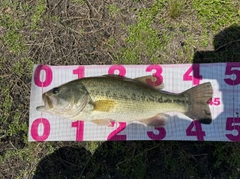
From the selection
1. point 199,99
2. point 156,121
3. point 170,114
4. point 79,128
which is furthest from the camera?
point 79,128

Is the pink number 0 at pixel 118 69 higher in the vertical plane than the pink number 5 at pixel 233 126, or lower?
higher

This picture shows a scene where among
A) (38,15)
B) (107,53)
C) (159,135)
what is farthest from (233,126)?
(38,15)

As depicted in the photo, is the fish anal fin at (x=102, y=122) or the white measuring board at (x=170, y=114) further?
the white measuring board at (x=170, y=114)

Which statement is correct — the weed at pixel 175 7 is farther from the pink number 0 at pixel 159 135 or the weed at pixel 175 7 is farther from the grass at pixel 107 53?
the pink number 0 at pixel 159 135

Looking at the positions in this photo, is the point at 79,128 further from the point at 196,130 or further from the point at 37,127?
the point at 196,130

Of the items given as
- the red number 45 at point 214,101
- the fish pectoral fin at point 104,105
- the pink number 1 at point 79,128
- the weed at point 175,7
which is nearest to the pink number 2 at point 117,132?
the pink number 1 at point 79,128

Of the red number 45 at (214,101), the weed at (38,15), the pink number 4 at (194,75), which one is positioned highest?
the weed at (38,15)

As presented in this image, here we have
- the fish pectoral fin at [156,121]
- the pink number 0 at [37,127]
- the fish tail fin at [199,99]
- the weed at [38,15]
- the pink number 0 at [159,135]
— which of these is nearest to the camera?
the fish tail fin at [199,99]

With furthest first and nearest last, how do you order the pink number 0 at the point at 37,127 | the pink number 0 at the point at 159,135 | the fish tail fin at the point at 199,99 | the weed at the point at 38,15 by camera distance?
the weed at the point at 38,15 < the pink number 0 at the point at 37,127 < the pink number 0 at the point at 159,135 < the fish tail fin at the point at 199,99
